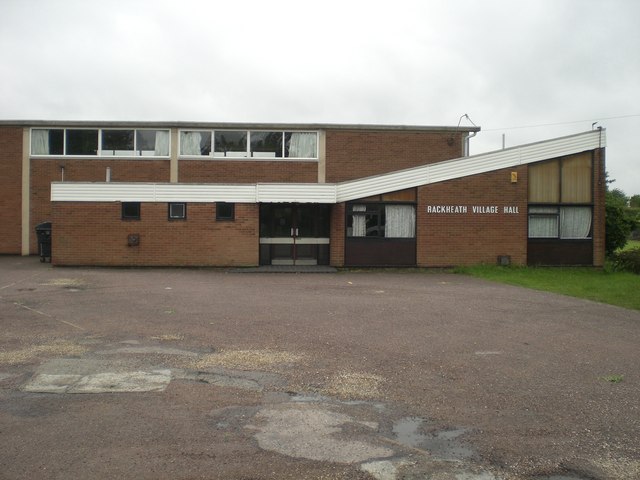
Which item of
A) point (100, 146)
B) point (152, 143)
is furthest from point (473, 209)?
point (100, 146)

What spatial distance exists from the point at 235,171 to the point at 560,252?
42.9ft

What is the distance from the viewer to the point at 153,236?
65.5 ft

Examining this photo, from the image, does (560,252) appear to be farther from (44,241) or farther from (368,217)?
(44,241)

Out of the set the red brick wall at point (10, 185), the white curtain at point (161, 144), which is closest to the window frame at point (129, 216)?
the white curtain at point (161, 144)

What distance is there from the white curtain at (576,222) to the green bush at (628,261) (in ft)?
4.36

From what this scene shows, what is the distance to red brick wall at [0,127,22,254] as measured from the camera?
2495 cm

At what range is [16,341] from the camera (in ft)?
25.5

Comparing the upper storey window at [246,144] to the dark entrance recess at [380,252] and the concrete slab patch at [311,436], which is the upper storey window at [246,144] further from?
the concrete slab patch at [311,436]

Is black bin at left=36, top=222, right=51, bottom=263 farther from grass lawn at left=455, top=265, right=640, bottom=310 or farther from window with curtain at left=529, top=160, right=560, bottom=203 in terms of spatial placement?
window with curtain at left=529, top=160, right=560, bottom=203

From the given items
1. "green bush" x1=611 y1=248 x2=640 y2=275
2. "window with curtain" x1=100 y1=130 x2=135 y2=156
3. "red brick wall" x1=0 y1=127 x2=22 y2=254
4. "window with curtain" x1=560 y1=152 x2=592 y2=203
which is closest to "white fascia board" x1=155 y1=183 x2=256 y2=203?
"window with curtain" x1=100 y1=130 x2=135 y2=156

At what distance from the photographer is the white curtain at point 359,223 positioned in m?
20.3

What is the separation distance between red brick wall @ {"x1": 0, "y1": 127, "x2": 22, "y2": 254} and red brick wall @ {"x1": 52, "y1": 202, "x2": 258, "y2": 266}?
6491 millimetres

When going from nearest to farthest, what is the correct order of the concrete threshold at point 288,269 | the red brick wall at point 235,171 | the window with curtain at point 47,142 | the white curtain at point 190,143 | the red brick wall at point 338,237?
the concrete threshold at point 288,269 < the red brick wall at point 338,237 < the red brick wall at point 235,171 < the white curtain at point 190,143 < the window with curtain at point 47,142

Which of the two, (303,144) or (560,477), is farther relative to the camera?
(303,144)
